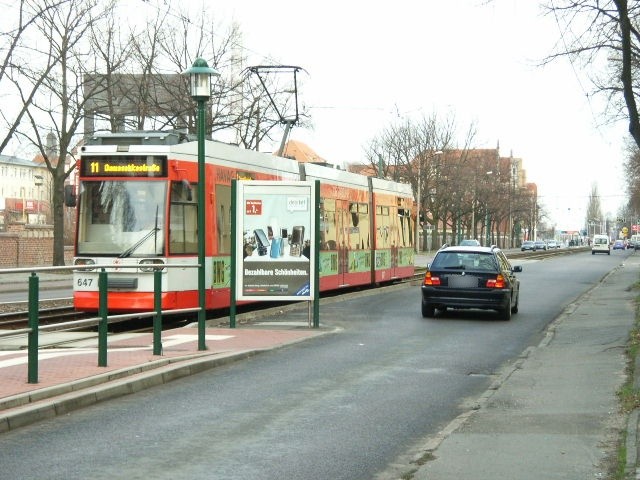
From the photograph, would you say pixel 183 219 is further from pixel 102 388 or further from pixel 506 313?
pixel 102 388

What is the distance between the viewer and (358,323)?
1858 cm

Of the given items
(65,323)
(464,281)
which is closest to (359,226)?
(464,281)

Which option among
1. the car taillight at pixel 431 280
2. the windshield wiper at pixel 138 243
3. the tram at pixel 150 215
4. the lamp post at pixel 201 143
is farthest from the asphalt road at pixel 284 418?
the car taillight at pixel 431 280

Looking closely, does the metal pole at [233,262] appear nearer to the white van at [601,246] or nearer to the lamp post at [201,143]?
the lamp post at [201,143]

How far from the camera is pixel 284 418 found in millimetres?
8805

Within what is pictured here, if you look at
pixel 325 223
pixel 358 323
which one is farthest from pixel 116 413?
pixel 325 223

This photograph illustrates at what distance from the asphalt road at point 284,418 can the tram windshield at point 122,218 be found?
374cm

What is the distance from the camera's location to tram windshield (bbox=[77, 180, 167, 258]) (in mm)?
16875

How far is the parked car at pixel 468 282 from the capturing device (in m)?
19.4

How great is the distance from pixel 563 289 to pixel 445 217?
52.4m

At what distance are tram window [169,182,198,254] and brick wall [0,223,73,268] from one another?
30.0 meters

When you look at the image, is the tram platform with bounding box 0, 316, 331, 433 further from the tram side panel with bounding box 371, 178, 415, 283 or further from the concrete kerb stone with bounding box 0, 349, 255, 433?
the tram side panel with bounding box 371, 178, 415, 283

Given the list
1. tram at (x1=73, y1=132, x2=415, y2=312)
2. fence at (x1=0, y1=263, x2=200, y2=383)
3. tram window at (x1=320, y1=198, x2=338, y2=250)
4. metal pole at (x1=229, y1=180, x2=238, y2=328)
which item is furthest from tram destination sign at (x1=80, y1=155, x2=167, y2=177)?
tram window at (x1=320, y1=198, x2=338, y2=250)

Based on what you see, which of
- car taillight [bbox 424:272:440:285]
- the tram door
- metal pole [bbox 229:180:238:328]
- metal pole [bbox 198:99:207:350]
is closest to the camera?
metal pole [bbox 198:99:207:350]
